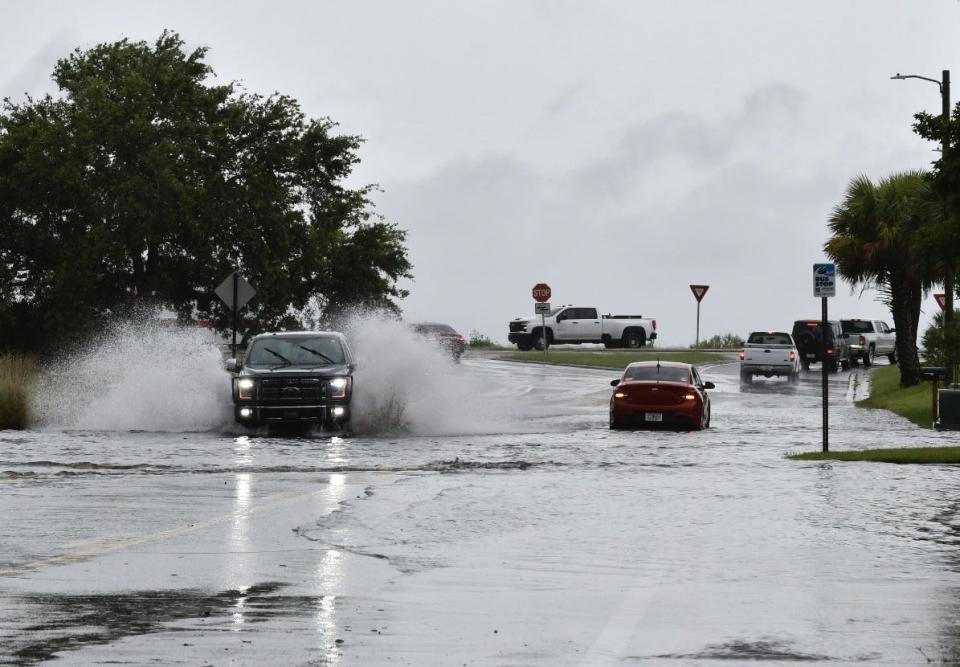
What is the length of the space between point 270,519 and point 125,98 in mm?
40452

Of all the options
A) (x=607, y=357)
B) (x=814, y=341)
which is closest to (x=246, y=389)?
(x=607, y=357)

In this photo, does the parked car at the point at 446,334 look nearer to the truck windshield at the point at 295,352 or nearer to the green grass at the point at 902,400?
the green grass at the point at 902,400

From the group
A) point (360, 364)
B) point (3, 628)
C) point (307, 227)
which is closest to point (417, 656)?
point (3, 628)

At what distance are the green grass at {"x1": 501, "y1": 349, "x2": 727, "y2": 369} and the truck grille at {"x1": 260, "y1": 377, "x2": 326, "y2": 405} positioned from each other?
98.8 ft

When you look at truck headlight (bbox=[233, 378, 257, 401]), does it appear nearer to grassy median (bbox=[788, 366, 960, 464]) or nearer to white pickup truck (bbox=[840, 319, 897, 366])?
grassy median (bbox=[788, 366, 960, 464])

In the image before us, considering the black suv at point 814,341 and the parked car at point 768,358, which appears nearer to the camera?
the parked car at point 768,358

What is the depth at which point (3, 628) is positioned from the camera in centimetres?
911

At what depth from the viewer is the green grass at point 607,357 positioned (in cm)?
6062

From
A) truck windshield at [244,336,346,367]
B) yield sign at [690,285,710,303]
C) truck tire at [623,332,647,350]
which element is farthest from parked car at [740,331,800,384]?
truck windshield at [244,336,346,367]

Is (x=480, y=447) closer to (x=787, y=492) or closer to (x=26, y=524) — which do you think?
(x=787, y=492)

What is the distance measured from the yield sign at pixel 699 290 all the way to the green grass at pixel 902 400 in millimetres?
13288

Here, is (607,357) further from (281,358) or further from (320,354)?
(281,358)

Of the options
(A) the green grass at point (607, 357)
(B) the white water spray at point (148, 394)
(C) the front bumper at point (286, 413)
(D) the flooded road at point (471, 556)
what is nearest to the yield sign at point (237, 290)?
(B) the white water spray at point (148, 394)

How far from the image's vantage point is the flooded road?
882 cm
